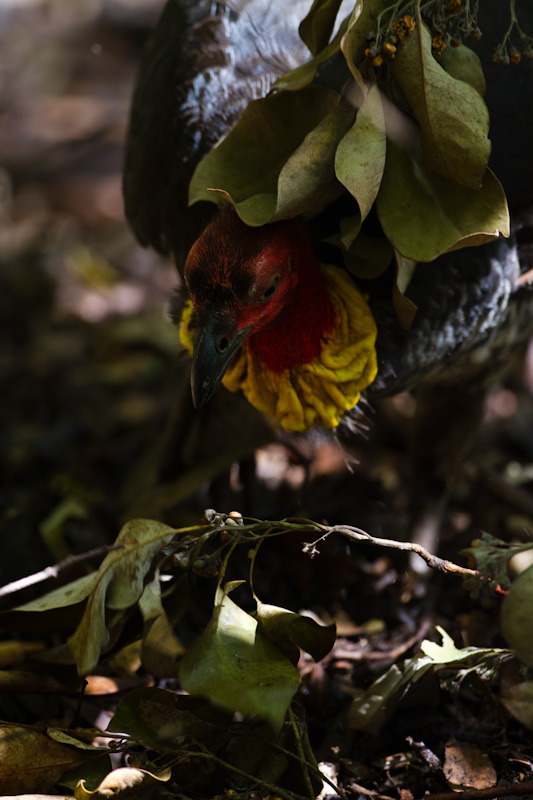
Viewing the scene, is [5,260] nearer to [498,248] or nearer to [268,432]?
[268,432]

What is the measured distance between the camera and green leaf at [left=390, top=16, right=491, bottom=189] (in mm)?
1138

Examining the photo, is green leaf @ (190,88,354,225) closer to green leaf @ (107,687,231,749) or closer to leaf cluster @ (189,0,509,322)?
leaf cluster @ (189,0,509,322)

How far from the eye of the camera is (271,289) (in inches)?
50.9

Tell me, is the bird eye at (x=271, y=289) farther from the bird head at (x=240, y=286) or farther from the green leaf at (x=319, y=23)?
the green leaf at (x=319, y=23)

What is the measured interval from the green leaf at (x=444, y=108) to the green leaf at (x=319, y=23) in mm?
139

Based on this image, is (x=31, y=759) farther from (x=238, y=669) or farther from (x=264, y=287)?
(x=264, y=287)

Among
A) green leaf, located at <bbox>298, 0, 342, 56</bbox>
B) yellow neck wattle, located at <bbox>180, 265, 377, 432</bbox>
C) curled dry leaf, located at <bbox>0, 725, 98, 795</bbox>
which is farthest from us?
yellow neck wattle, located at <bbox>180, 265, 377, 432</bbox>

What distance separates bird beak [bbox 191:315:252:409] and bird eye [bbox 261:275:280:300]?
77mm

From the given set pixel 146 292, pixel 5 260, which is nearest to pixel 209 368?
pixel 146 292

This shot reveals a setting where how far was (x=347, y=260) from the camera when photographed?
1386mm

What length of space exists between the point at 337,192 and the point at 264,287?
0.20m

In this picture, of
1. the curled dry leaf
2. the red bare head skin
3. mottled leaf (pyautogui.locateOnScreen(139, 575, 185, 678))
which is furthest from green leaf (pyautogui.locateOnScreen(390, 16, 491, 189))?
the curled dry leaf

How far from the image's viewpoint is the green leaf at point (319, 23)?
1212 millimetres

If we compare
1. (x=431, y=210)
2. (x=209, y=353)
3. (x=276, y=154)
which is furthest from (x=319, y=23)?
(x=209, y=353)
